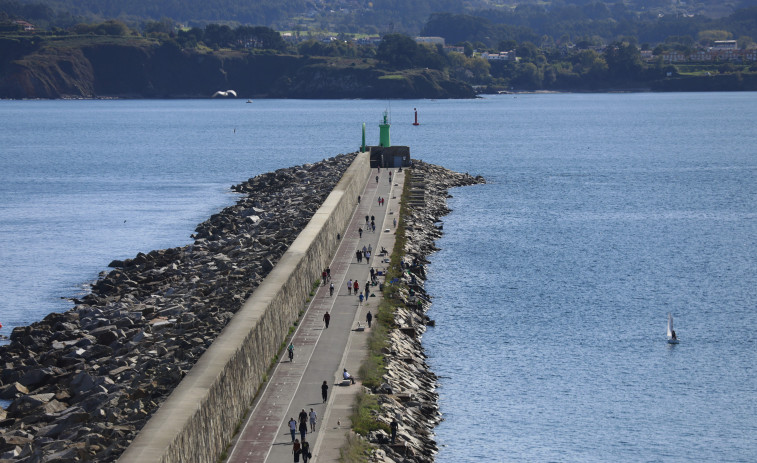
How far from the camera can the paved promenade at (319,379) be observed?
2820cm

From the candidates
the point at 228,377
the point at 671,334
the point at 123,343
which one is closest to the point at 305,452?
the point at 228,377

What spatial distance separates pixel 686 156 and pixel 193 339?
364 feet

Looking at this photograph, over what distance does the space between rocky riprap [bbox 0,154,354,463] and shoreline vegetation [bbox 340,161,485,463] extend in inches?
222

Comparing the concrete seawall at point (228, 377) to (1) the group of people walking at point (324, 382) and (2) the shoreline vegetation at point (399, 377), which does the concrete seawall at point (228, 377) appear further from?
(2) the shoreline vegetation at point (399, 377)

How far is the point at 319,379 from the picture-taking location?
33469 millimetres

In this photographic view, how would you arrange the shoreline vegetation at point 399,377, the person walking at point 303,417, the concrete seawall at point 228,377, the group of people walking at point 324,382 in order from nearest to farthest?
the concrete seawall at point 228,377 < the group of people walking at point 324,382 < the person walking at point 303,417 < the shoreline vegetation at point 399,377

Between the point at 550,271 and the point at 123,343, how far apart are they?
94.6ft

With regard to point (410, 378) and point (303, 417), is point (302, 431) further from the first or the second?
point (410, 378)

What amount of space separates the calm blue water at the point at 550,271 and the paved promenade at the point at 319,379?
12.1ft

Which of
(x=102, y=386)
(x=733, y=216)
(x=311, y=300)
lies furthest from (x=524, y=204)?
(x=102, y=386)

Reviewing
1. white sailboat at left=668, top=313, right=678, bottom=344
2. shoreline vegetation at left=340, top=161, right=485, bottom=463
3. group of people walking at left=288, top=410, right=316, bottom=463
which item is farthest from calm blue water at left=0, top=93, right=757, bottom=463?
group of people walking at left=288, top=410, right=316, bottom=463

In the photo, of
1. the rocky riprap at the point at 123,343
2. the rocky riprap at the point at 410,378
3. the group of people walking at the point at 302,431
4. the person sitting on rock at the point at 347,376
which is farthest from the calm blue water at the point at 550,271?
the rocky riprap at the point at 123,343

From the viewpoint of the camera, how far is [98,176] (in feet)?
386

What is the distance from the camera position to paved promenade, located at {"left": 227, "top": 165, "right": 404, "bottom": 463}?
28.2 m
